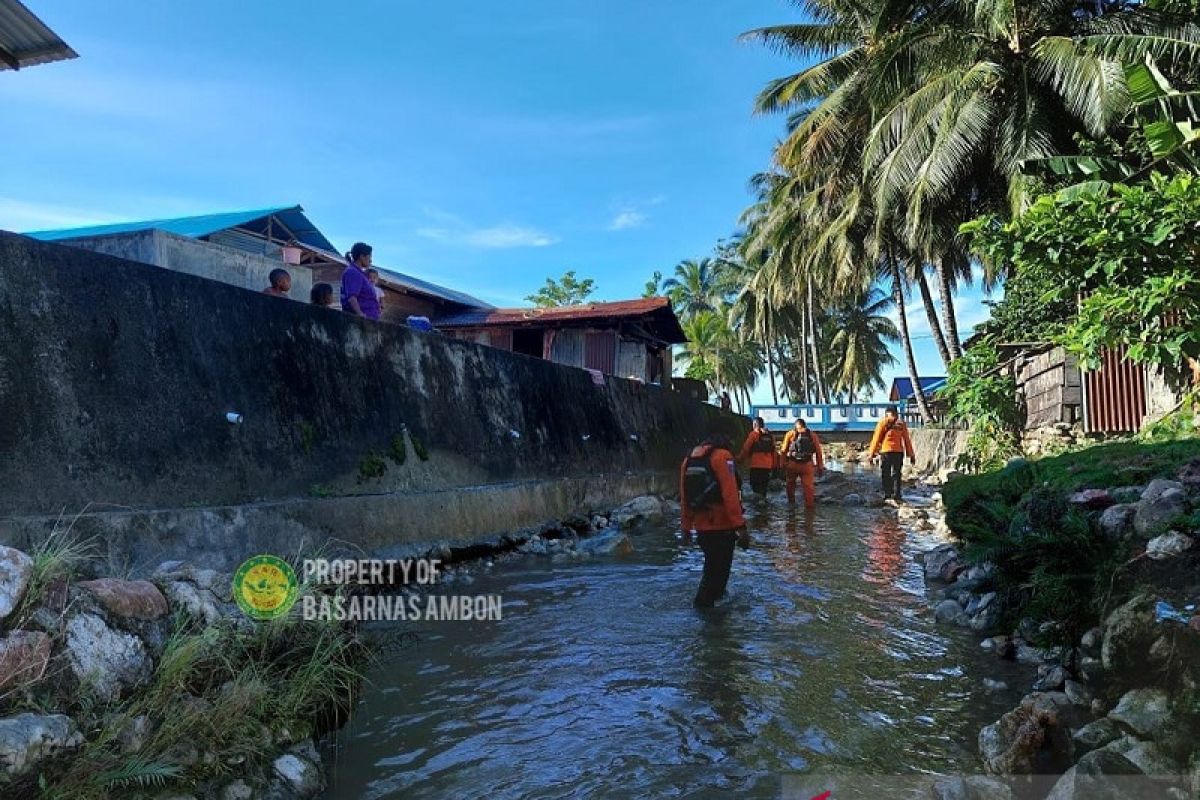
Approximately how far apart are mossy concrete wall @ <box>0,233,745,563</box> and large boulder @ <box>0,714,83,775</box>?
8.23 ft

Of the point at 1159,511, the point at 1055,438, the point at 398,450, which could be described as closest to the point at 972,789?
the point at 1159,511

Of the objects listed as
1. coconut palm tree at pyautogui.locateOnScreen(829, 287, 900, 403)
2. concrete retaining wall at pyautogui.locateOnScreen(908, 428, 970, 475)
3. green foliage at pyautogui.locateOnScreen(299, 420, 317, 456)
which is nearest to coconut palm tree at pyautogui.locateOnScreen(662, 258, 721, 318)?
coconut palm tree at pyautogui.locateOnScreen(829, 287, 900, 403)

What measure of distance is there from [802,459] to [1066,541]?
982cm

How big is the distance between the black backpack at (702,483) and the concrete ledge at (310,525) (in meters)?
2.99

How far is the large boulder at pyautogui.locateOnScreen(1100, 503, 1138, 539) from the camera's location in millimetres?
5168

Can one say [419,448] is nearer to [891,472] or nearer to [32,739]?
[32,739]

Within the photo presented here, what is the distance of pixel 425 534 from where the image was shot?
26.6 feet

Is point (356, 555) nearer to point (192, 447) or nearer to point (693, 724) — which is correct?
point (192, 447)

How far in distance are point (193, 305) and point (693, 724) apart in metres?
5.08

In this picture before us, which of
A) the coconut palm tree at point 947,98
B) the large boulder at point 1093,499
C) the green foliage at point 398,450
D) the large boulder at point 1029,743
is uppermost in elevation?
the coconut palm tree at point 947,98

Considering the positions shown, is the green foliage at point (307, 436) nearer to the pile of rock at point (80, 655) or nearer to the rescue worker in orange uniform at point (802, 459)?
the pile of rock at point (80, 655)

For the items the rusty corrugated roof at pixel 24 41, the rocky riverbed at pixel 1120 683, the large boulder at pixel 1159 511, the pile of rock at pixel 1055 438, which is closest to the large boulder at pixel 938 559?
the rocky riverbed at pixel 1120 683

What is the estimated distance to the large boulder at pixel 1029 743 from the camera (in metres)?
3.42

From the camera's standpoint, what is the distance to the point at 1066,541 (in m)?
5.34
